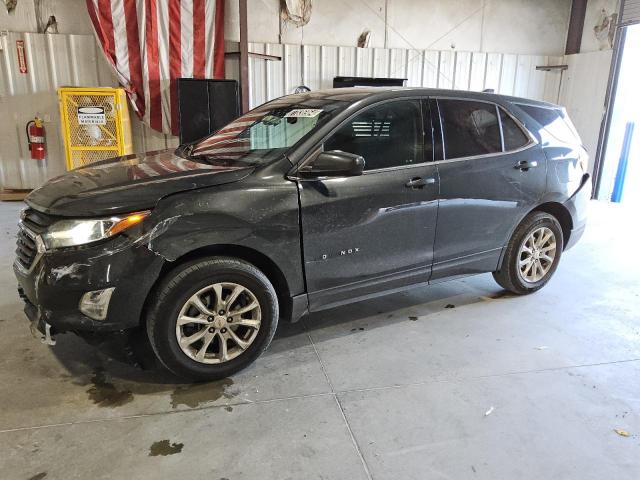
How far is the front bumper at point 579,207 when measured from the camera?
3.96 m

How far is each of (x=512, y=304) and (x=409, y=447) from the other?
2045mm

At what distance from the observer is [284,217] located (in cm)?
267

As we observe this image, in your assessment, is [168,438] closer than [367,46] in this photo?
Yes

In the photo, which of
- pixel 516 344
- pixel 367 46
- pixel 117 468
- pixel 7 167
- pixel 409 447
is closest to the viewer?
pixel 117 468

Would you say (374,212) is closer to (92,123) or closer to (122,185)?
(122,185)

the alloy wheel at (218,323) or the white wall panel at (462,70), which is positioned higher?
the white wall panel at (462,70)

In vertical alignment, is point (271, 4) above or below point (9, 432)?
above

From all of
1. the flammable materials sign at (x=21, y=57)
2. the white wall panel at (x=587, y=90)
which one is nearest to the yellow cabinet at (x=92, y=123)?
the flammable materials sign at (x=21, y=57)

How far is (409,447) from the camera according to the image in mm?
2203

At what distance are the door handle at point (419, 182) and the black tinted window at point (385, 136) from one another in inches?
4.6

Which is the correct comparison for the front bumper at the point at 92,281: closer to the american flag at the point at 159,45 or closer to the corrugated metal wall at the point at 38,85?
the american flag at the point at 159,45

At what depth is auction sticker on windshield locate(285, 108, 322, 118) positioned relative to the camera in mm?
3037

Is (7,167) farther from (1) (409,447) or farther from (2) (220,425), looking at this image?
(1) (409,447)

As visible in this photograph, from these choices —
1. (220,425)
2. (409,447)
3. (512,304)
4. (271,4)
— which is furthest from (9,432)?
(271,4)
